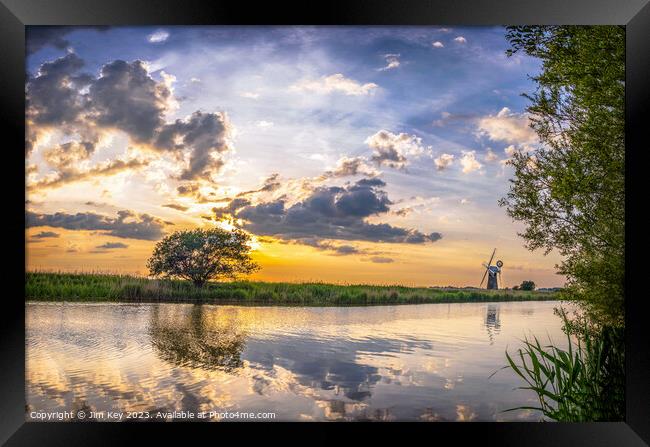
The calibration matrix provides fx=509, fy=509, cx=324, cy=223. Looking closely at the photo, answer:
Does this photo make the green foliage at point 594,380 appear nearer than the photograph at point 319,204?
Yes

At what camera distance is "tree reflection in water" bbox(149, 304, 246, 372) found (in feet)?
17.1

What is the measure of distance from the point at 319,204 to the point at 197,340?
82.3 inches

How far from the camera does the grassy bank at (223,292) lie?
5.73 meters

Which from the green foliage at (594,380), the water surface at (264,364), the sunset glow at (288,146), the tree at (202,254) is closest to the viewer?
the green foliage at (594,380)

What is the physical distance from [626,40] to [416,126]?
91.9 inches

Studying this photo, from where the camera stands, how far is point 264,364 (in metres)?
5.24

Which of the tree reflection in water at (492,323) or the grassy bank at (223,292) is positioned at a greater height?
the grassy bank at (223,292)

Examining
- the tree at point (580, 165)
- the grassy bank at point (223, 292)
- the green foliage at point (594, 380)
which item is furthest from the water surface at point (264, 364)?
the tree at point (580, 165)

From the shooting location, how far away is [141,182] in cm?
545

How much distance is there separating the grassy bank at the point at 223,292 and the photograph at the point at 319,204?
0.21 ft

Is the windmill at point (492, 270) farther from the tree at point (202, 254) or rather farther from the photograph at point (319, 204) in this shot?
the tree at point (202, 254)

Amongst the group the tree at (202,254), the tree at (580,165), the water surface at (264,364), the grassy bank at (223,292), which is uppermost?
the tree at (580,165)
